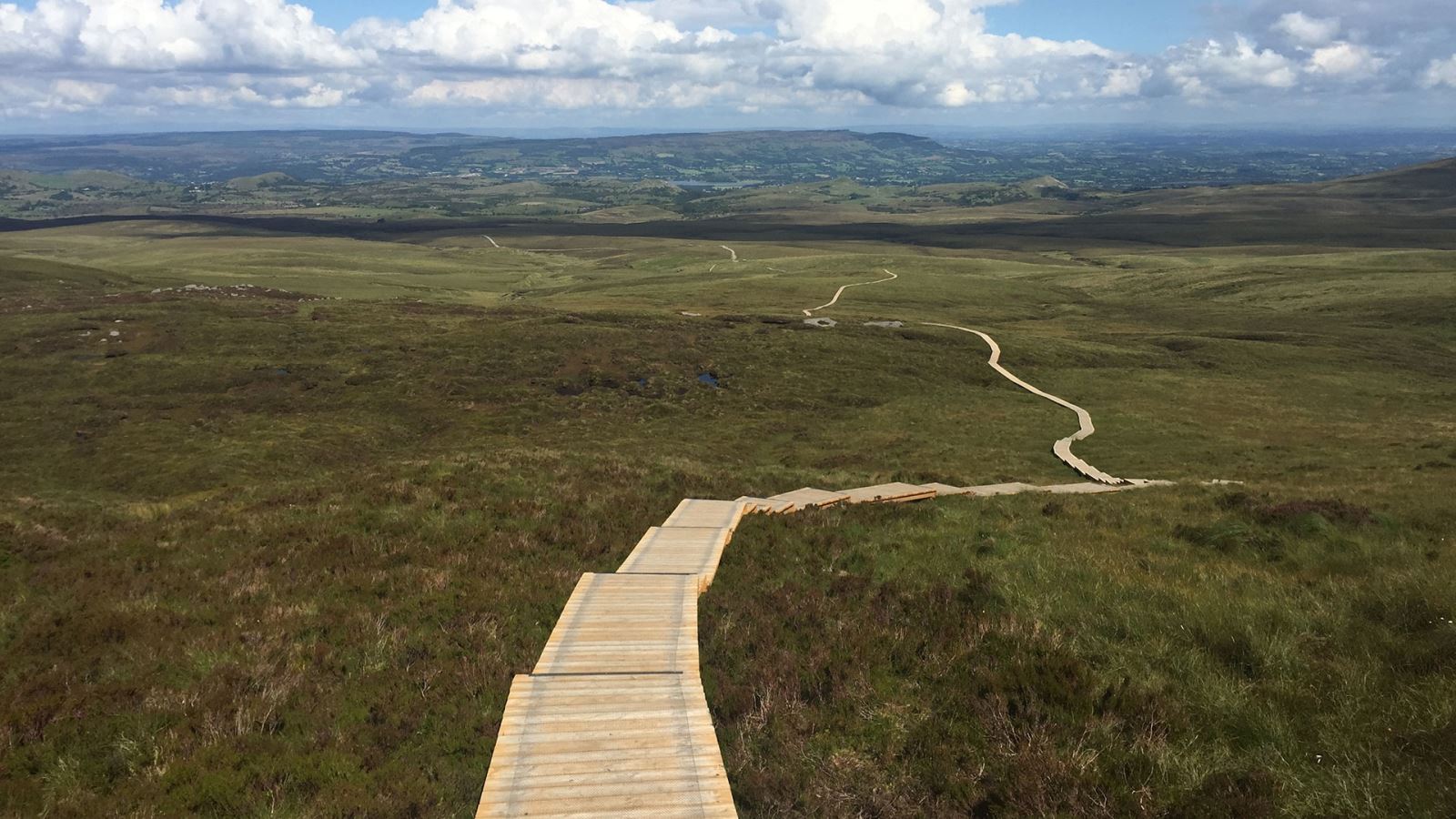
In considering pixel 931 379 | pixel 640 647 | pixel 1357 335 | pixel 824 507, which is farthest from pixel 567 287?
pixel 640 647

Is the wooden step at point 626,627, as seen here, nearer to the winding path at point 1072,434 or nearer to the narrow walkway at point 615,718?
the narrow walkway at point 615,718

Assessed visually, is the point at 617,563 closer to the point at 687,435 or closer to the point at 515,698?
the point at 515,698

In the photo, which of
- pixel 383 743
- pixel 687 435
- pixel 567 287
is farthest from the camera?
pixel 567 287

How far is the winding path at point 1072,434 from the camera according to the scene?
40.3 meters

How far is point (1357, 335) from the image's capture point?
92.9m

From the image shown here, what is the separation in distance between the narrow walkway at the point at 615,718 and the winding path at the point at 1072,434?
29.7 m

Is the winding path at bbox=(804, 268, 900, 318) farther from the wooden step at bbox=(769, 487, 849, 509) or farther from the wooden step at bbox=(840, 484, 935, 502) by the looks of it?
the wooden step at bbox=(769, 487, 849, 509)

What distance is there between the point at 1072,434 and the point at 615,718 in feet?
164

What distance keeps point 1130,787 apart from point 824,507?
1613cm

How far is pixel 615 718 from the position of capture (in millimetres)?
10438

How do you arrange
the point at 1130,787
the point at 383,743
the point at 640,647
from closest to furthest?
the point at 1130,787, the point at 383,743, the point at 640,647

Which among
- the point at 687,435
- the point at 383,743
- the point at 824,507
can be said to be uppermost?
the point at 383,743

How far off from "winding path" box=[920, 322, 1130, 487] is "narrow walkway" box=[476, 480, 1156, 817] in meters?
29.7

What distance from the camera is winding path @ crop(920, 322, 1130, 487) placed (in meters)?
40.3
